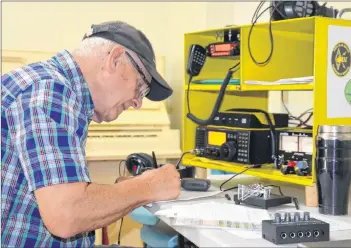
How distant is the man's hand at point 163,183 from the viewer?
1.42 metres

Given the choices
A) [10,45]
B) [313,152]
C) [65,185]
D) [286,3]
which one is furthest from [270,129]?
[10,45]

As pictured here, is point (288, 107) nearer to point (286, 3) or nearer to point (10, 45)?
point (286, 3)

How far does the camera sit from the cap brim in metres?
1.45

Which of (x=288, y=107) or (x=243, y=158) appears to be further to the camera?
(x=288, y=107)

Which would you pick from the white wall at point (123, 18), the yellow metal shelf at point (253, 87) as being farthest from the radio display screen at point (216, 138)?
the white wall at point (123, 18)

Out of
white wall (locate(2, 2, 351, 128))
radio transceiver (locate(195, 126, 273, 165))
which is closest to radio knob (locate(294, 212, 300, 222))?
radio transceiver (locate(195, 126, 273, 165))

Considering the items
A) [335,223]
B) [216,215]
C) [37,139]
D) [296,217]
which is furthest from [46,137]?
[335,223]

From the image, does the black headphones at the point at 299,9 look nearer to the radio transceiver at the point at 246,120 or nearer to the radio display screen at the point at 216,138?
the radio transceiver at the point at 246,120

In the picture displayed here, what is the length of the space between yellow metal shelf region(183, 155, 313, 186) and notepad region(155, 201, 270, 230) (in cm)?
24

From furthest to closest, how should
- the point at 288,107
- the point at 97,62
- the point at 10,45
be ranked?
the point at 10,45
the point at 288,107
the point at 97,62

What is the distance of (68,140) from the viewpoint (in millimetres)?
1153

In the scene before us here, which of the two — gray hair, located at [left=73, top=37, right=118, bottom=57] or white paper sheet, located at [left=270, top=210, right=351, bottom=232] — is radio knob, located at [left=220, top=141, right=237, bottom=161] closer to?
white paper sheet, located at [left=270, top=210, right=351, bottom=232]

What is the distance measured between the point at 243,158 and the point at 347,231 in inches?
25.5

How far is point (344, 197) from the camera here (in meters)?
1.42
